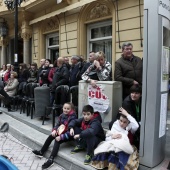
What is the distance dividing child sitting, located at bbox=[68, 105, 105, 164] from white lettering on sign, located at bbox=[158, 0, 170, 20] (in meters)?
1.87

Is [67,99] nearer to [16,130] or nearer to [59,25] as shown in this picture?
[16,130]

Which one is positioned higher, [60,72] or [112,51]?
[112,51]

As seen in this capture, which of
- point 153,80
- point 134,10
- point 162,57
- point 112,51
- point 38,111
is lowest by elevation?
point 38,111

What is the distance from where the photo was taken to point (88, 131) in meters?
3.69

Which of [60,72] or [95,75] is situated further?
[60,72]

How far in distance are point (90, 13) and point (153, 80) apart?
23.3 ft

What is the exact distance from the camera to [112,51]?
859 centimetres

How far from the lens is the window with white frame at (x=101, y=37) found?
30.1 feet

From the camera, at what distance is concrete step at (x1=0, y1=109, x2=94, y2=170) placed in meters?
3.82

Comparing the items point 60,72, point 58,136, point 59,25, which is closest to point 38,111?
point 60,72

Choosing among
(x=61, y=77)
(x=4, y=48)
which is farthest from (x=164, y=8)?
(x=4, y=48)

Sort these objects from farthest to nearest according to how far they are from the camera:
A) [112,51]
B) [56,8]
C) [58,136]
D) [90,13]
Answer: [56,8] → [90,13] → [112,51] → [58,136]

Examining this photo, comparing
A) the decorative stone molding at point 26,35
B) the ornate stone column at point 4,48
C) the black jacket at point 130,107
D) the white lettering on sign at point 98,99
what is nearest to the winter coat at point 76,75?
the white lettering on sign at point 98,99

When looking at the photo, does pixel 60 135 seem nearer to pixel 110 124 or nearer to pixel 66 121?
pixel 66 121
